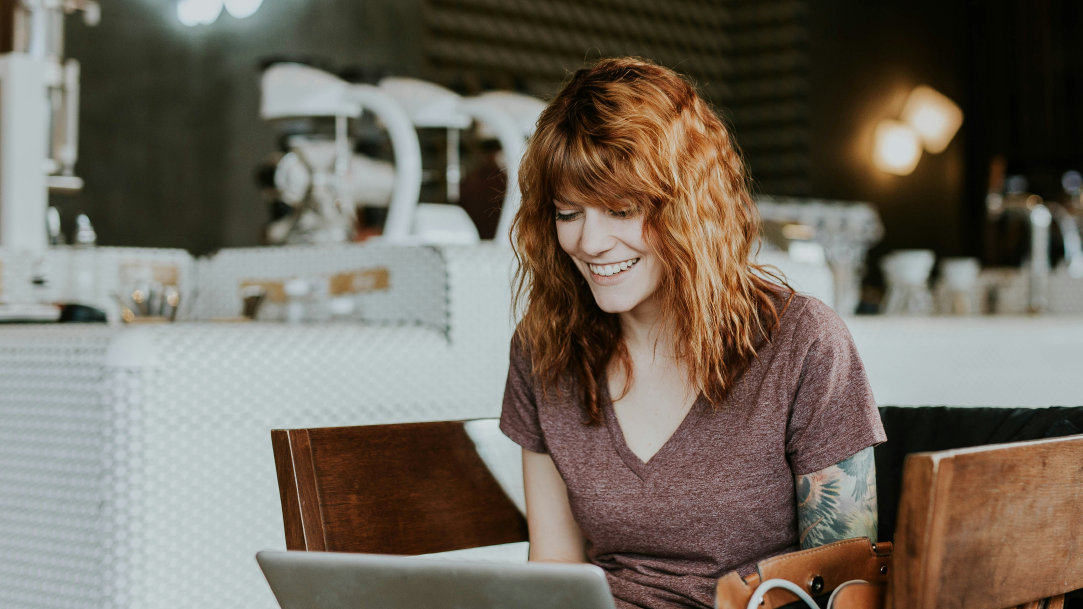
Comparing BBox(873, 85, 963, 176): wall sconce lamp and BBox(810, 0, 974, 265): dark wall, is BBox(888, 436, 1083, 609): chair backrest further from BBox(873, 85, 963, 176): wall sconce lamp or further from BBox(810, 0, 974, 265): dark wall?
BBox(873, 85, 963, 176): wall sconce lamp

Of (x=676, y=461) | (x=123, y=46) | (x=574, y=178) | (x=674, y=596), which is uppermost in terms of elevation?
(x=123, y=46)

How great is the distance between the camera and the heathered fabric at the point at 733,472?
1.12m

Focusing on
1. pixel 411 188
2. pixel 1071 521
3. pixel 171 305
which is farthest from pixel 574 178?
pixel 171 305

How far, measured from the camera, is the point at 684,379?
3.99 feet

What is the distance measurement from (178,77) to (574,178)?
339cm

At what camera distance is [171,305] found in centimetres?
179

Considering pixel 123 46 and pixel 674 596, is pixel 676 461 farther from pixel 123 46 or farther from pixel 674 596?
pixel 123 46

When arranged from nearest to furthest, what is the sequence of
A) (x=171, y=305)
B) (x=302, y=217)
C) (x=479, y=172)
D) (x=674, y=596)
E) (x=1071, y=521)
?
(x=1071, y=521) → (x=674, y=596) → (x=171, y=305) → (x=302, y=217) → (x=479, y=172)

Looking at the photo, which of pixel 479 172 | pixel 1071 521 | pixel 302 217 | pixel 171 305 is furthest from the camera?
pixel 479 172

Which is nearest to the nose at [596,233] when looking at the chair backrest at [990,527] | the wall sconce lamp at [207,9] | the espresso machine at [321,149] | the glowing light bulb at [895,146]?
the chair backrest at [990,527]

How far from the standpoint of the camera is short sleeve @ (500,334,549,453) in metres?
1.27

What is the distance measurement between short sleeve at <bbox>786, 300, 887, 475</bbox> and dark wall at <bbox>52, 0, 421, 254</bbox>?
320 cm

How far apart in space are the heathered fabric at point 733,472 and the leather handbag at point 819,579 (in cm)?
18

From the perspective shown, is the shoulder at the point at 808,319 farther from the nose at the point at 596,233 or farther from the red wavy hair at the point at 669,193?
the nose at the point at 596,233
